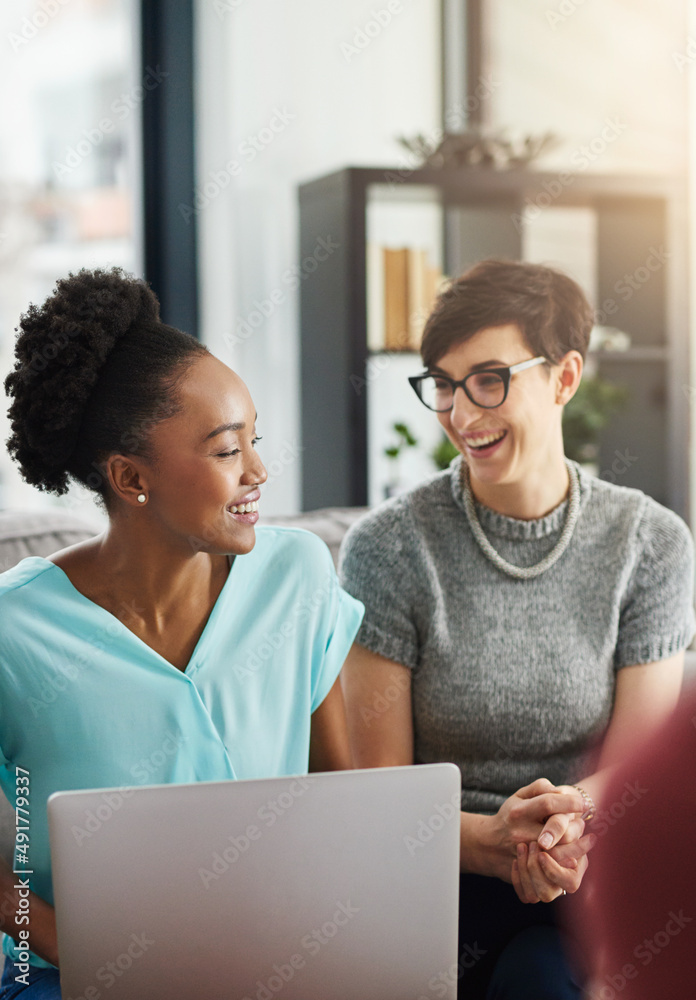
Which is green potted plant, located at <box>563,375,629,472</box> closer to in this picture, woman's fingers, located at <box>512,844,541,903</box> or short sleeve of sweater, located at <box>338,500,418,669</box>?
short sleeve of sweater, located at <box>338,500,418,669</box>

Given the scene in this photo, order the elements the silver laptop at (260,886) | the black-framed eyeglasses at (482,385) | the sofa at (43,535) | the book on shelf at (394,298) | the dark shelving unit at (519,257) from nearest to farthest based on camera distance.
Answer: the silver laptop at (260,886) < the black-framed eyeglasses at (482,385) < the sofa at (43,535) < the dark shelving unit at (519,257) < the book on shelf at (394,298)

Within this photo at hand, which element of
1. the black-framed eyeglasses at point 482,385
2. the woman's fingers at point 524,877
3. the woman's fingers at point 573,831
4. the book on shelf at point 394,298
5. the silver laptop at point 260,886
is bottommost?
the woman's fingers at point 524,877

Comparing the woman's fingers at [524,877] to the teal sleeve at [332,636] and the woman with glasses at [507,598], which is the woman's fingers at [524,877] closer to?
the woman with glasses at [507,598]

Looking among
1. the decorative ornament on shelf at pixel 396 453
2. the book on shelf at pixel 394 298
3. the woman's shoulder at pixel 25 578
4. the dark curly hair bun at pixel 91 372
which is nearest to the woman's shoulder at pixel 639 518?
the dark curly hair bun at pixel 91 372

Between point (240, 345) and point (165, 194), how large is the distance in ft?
1.70

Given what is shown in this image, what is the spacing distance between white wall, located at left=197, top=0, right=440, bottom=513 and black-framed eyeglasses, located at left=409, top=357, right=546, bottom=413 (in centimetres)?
170

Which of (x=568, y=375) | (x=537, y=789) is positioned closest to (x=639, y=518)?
(x=568, y=375)

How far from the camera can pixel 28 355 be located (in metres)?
1.10

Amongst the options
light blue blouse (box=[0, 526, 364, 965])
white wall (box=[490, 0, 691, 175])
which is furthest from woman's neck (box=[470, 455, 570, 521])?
white wall (box=[490, 0, 691, 175])

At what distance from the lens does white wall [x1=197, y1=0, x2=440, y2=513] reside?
3072mm

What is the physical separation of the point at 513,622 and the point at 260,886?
650 millimetres

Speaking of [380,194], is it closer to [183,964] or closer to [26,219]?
[26,219]

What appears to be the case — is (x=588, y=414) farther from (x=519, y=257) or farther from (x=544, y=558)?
(x=544, y=558)

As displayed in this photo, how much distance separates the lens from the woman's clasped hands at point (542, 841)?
1104 millimetres
